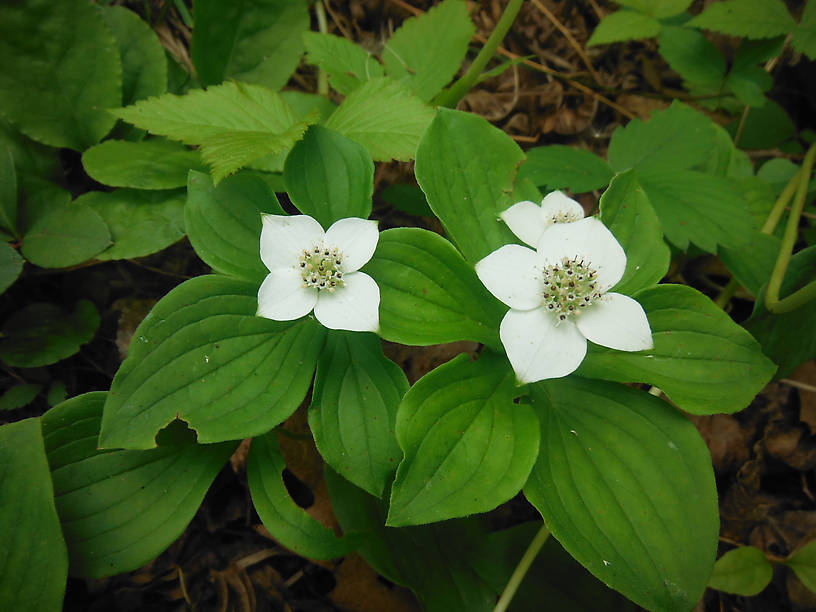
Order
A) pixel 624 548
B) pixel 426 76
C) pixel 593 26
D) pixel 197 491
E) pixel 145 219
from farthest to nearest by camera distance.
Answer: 1. pixel 593 26
2. pixel 426 76
3. pixel 145 219
4. pixel 197 491
5. pixel 624 548

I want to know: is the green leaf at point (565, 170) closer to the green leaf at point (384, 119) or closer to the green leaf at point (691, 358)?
the green leaf at point (384, 119)

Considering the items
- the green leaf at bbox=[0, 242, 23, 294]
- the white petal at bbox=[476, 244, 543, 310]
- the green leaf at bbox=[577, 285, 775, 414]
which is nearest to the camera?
the white petal at bbox=[476, 244, 543, 310]

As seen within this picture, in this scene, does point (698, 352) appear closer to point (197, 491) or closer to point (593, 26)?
point (197, 491)

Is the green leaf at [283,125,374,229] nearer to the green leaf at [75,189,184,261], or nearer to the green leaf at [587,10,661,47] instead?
the green leaf at [75,189,184,261]

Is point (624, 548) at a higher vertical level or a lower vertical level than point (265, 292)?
lower

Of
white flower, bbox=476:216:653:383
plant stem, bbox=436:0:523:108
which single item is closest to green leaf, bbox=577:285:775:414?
white flower, bbox=476:216:653:383

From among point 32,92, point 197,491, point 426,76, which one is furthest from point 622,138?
point 32,92

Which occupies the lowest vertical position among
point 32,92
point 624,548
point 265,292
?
point 624,548
